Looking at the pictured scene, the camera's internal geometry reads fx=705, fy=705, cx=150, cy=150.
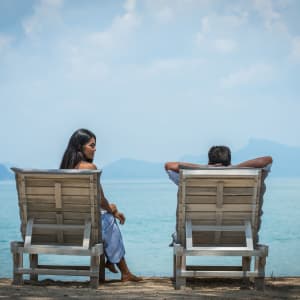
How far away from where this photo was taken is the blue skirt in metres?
5.93

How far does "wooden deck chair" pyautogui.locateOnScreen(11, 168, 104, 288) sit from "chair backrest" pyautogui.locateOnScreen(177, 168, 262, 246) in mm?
690

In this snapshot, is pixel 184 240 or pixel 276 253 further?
pixel 276 253

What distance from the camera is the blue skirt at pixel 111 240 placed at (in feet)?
19.5

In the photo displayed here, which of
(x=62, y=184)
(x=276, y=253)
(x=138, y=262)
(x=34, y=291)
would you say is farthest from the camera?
(x=276, y=253)

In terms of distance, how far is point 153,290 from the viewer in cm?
546

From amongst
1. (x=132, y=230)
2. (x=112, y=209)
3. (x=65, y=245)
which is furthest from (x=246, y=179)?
(x=132, y=230)

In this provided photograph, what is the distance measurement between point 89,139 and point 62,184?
520 millimetres

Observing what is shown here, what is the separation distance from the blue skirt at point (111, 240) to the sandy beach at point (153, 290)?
23 cm

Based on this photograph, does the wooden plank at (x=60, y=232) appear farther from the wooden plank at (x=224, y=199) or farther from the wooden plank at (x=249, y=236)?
the wooden plank at (x=249, y=236)

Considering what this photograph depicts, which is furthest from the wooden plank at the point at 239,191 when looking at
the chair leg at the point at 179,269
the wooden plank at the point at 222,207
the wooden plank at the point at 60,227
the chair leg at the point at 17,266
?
the chair leg at the point at 17,266

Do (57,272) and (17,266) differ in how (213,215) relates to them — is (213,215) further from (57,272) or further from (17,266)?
(17,266)

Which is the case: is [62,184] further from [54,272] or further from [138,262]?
[138,262]

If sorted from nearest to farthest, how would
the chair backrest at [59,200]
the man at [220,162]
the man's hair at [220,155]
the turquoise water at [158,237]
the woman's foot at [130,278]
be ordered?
the chair backrest at [59,200]
the man at [220,162]
the man's hair at [220,155]
the woman's foot at [130,278]
the turquoise water at [158,237]

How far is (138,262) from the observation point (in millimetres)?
15148
